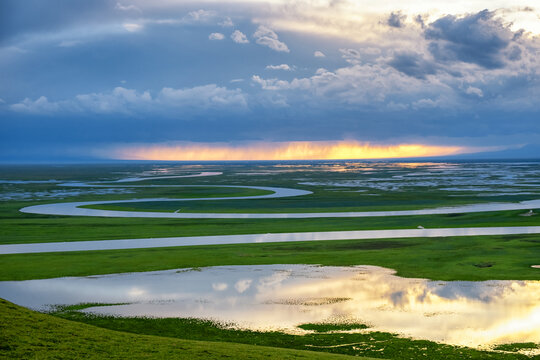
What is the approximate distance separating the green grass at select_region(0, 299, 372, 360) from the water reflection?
4634 millimetres

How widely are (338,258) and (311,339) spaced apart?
59.4 feet

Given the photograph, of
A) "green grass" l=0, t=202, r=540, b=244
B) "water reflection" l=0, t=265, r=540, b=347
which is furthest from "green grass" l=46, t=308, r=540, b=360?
"green grass" l=0, t=202, r=540, b=244

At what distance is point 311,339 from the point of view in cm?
2303

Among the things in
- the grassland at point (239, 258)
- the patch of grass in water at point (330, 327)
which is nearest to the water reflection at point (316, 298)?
the patch of grass in water at point (330, 327)

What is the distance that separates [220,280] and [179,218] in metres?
35.6

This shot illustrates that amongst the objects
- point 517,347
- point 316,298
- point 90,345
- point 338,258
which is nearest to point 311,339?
point 316,298

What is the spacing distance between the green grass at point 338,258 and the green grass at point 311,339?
Result: 12343 millimetres

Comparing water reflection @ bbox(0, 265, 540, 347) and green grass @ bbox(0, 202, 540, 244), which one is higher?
green grass @ bbox(0, 202, 540, 244)

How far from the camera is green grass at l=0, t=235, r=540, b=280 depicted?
120ft

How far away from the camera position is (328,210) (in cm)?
7625

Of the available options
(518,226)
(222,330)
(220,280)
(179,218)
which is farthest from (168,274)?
(518,226)

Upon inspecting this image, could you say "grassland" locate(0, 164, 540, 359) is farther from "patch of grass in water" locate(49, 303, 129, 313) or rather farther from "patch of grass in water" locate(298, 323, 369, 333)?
"patch of grass in water" locate(49, 303, 129, 313)

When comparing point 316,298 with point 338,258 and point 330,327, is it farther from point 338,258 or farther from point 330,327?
point 338,258

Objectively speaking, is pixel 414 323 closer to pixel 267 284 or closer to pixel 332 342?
pixel 332 342
